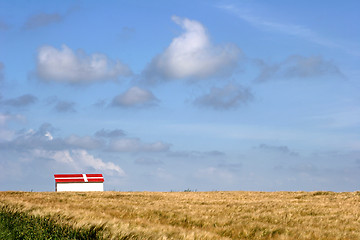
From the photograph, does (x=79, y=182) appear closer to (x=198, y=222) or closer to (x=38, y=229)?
(x=198, y=222)

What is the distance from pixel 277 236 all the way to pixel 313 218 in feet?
21.7

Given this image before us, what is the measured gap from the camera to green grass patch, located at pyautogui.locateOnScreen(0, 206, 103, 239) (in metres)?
11.7

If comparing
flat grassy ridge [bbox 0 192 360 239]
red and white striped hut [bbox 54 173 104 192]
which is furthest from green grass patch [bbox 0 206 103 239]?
red and white striped hut [bbox 54 173 104 192]

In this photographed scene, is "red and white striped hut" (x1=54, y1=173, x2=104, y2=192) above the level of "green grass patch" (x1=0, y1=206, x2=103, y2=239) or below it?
above

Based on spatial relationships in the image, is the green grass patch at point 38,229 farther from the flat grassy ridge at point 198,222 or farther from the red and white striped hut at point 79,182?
the red and white striped hut at point 79,182

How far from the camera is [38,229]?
12.7 m

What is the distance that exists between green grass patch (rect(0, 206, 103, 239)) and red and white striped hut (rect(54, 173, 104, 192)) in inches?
980

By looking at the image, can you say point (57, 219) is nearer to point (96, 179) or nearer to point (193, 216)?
point (193, 216)

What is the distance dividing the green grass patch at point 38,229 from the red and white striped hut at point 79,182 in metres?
24.9

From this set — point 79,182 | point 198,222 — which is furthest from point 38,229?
point 79,182

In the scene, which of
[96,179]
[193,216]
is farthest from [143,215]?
[96,179]

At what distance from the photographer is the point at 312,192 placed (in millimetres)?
36375

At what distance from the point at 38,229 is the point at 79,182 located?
29119mm

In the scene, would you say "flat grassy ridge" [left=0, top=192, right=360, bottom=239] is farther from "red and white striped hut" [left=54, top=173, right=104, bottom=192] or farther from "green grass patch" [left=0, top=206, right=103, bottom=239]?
"red and white striped hut" [left=54, top=173, right=104, bottom=192]
